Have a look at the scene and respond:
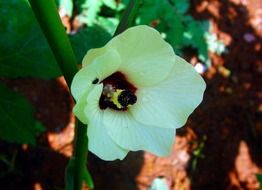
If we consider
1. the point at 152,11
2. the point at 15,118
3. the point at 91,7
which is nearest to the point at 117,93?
the point at 15,118

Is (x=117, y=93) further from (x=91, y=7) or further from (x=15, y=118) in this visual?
(x=91, y=7)

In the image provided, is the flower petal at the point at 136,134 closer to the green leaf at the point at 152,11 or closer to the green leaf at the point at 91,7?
the green leaf at the point at 152,11

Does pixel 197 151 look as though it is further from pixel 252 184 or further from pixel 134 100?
pixel 134 100

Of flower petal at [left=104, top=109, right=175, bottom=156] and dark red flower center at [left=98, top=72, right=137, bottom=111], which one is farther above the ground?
dark red flower center at [left=98, top=72, right=137, bottom=111]

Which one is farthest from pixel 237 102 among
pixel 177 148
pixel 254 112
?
pixel 177 148

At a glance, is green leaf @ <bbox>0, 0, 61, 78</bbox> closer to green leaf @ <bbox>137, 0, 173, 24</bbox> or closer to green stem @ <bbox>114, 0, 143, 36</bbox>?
green stem @ <bbox>114, 0, 143, 36</bbox>

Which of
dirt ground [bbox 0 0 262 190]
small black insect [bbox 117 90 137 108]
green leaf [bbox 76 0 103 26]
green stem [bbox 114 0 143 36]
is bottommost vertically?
dirt ground [bbox 0 0 262 190]

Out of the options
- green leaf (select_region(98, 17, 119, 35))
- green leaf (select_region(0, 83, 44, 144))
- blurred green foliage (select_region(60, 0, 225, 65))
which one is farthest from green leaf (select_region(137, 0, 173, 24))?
green leaf (select_region(0, 83, 44, 144))
